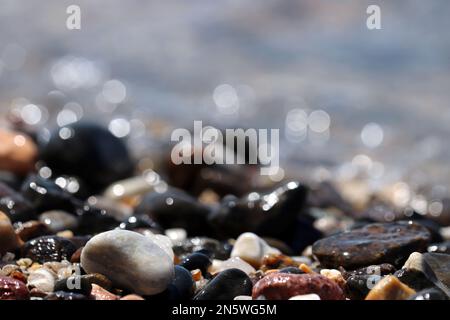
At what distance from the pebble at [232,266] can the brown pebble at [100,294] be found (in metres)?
0.80

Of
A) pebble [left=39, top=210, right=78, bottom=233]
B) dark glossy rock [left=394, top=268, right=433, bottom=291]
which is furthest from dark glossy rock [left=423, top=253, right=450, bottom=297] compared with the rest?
pebble [left=39, top=210, right=78, bottom=233]

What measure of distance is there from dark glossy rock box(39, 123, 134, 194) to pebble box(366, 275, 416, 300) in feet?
13.4

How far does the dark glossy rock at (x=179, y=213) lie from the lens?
487 cm

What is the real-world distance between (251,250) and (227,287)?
0.85 meters

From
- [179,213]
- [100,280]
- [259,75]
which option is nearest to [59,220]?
[179,213]

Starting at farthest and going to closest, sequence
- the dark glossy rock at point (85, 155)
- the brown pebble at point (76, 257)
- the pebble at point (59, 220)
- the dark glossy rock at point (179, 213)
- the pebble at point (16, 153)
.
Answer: the dark glossy rock at point (85, 155)
the pebble at point (16, 153)
the dark glossy rock at point (179, 213)
the pebble at point (59, 220)
the brown pebble at point (76, 257)

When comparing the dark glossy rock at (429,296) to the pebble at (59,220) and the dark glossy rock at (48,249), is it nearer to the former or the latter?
the dark glossy rock at (48,249)

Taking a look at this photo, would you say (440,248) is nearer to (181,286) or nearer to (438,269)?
(438,269)

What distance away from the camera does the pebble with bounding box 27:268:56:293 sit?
290cm

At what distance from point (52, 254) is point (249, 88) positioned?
10.3 meters

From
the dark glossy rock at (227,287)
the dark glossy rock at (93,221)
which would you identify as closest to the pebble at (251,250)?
the dark glossy rock at (227,287)


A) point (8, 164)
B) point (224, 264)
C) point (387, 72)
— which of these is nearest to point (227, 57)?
point (387, 72)

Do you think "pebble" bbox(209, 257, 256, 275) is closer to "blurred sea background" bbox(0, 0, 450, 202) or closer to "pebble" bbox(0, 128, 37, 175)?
"pebble" bbox(0, 128, 37, 175)

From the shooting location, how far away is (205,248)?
13.0 feet
